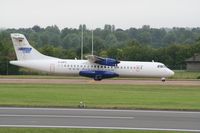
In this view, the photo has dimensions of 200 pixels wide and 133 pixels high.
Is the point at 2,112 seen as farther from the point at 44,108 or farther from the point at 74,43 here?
the point at 74,43

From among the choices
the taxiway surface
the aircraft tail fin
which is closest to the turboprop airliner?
the aircraft tail fin

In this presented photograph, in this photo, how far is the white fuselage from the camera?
182ft

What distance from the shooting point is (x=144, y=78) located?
58.0m

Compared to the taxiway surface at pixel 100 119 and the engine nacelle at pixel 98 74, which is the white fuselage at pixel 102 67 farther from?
the taxiway surface at pixel 100 119

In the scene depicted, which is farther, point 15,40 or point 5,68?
point 5,68

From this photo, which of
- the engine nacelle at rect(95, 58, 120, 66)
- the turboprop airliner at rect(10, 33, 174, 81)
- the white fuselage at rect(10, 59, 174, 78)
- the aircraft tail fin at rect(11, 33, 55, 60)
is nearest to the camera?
the white fuselage at rect(10, 59, 174, 78)

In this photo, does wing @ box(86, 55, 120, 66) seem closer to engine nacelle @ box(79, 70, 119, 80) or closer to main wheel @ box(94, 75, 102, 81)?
engine nacelle @ box(79, 70, 119, 80)

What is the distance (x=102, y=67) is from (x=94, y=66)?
2.89ft

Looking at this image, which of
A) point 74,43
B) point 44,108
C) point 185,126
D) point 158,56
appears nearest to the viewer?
point 185,126

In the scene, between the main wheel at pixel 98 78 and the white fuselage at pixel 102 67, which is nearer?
the main wheel at pixel 98 78

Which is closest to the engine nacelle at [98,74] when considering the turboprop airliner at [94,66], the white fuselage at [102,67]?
the turboprop airliner at [94,66]

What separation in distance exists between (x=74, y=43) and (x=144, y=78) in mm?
103047

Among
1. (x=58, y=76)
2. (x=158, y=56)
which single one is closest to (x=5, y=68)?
(x=58, y=76)

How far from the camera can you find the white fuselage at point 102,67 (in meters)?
55.4
